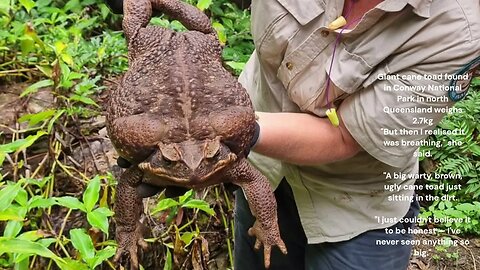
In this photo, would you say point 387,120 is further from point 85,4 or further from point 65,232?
point 85,4

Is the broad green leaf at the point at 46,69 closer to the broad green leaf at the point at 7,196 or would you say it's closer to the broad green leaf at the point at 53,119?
the broad green leaf at the point at 53,119

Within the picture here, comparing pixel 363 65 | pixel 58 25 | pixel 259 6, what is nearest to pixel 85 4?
pixel 58 25

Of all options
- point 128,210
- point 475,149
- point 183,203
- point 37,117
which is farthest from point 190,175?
point 475,149

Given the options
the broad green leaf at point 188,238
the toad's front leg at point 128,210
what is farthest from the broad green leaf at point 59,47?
the toad's front leg at point 128,210

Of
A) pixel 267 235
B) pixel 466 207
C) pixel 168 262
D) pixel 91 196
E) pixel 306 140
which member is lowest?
pixel 168 262

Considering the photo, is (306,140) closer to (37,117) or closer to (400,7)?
(400,7)

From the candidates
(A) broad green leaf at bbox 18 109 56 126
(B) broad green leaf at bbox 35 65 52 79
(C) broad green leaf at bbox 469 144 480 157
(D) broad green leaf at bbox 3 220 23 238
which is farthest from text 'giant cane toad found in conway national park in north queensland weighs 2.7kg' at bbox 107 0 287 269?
(C) broad green leaf at bbox 469 144 480 157

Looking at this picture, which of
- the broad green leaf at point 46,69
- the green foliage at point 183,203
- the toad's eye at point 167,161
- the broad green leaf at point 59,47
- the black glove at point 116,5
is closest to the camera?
the toad's eye at point 167,161
